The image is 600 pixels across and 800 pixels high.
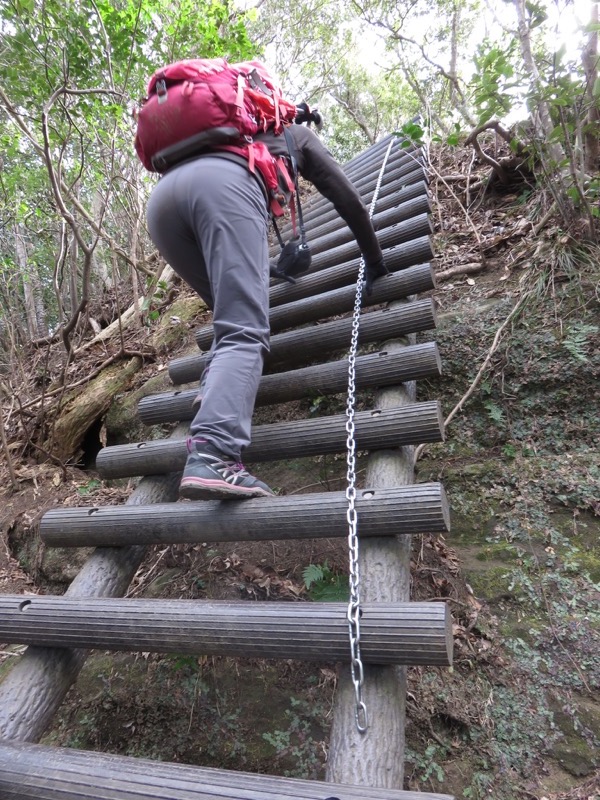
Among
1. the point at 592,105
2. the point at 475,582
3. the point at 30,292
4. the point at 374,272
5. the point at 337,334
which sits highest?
the point at 30,292

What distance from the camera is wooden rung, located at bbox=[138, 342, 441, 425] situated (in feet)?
7.38

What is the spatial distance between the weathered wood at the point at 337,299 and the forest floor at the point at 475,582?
1.14 feet

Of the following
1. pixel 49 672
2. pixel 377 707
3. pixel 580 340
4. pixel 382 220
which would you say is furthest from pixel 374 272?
pixel 49 672

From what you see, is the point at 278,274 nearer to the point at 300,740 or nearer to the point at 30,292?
the point at 300,740

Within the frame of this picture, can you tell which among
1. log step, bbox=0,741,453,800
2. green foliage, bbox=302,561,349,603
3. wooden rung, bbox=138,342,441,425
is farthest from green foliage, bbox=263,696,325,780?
wooden rung, bbox=138,342,441,425

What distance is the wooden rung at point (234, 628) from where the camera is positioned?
50.6 inches

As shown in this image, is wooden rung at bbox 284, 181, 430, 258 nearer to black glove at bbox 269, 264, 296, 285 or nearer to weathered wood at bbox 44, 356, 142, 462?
black glove at bbox 269, 264, 296, 285

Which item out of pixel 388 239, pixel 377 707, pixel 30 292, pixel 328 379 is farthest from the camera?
pixel 30 292

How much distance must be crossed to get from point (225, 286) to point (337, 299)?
45.0 inches

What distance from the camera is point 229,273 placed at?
186 cm

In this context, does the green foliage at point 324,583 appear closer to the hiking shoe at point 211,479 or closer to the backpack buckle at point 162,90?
the hiking shoe at point 211,479

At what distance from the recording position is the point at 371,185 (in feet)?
14.9

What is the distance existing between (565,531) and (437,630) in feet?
3.35

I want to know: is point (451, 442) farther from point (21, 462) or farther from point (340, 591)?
point (21, 462)
